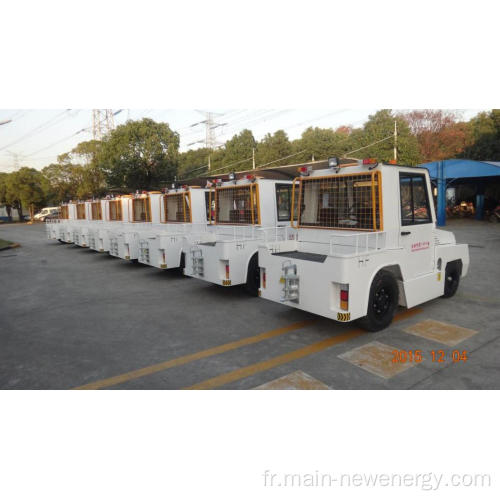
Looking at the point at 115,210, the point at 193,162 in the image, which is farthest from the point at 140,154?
the point at 193,162

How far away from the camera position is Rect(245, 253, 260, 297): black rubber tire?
685 centimetres

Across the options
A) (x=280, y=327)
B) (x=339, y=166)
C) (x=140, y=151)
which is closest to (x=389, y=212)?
(x=339, y=166)

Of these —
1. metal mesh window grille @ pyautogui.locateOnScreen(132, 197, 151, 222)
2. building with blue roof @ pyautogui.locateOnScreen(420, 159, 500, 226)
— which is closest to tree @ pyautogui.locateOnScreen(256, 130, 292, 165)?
building with blue roof @ pyautogui.locateOnScreen(420, 159, 500, 226)

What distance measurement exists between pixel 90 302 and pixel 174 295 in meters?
1.58

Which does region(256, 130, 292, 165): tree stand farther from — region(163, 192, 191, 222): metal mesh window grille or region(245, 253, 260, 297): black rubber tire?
region(245, 253, 260, 297): black rubber tire

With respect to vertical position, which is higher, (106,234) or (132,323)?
(106,234)

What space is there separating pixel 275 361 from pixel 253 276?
2.85 m

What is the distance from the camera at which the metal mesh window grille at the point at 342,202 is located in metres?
4.95

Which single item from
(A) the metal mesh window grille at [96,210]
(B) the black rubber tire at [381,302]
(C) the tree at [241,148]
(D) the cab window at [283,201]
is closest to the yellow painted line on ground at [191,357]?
(B) the black rubber tire at [381,302]

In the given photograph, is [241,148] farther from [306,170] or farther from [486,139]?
[306,170]

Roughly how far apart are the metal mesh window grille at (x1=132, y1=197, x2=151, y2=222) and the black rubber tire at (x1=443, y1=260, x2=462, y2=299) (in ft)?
27.3

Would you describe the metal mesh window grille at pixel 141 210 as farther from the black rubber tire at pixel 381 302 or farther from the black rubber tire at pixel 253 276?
the black rubber tire at pixel 381 302

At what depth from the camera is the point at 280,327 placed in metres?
5.33

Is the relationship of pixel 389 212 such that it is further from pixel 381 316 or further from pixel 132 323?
pixel 132 323
